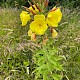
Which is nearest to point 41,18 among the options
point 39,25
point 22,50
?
point 39,25

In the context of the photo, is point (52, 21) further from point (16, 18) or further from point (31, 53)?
point (16, 18)

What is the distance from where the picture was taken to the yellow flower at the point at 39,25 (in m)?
2.47

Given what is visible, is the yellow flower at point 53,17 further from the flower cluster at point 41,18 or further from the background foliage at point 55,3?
the background foliage at point 55,3

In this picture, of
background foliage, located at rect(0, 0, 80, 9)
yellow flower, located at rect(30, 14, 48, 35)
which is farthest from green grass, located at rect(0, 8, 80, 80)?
background foliage, located at rect(0, 0, 80, 9)

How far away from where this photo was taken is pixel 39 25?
98.3 inches

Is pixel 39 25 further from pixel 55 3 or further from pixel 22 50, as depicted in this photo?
pixel 55 3

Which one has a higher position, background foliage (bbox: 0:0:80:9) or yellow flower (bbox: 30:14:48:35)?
background foliage (bbox: 0:0:80:9)

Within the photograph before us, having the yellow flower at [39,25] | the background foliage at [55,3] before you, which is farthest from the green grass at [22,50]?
the background foliage at [55,3]

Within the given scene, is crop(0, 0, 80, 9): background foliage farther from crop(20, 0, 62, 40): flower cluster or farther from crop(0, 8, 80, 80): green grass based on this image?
crop(20, 0, 62, 40): flower cluster

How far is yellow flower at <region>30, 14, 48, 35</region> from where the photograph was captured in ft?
8.11

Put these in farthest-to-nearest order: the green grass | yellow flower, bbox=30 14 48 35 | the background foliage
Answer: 1. the background foliage
2. the green grass
3. yellow flower, bbox=30 14 48 35

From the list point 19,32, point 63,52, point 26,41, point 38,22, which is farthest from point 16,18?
point 38,22

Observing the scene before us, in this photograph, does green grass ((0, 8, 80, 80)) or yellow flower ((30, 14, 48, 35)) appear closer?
yellow flower ((30, 14, 48, 35))

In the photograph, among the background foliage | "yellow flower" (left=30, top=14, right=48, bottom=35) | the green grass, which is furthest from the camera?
the background foliage
